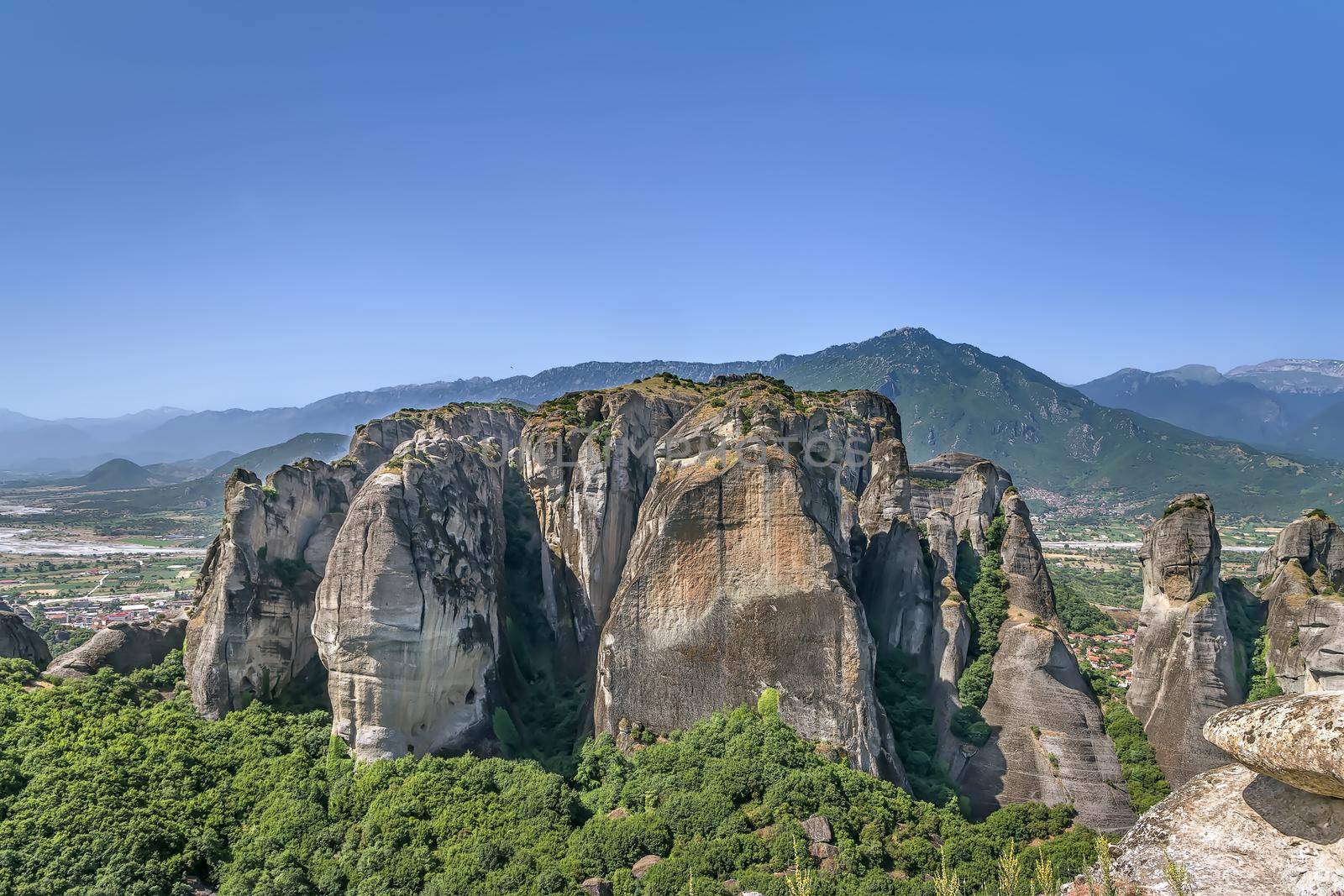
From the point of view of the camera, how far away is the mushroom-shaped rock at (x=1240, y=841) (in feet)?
27.0

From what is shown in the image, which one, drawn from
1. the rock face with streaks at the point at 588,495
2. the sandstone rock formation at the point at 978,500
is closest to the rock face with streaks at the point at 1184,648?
the sandstone rock formation at the point at 978,500

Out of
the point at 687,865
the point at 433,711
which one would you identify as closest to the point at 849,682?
the point at 687,865

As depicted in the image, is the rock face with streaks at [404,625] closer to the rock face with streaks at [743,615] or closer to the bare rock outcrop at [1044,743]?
the rock face with streaks at [743,615]

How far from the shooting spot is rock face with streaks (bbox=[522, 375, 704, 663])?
35344 mm

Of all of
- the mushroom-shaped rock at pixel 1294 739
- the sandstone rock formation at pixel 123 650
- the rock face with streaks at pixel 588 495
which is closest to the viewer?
the mushroom-shaped rock at pixel 1294 739

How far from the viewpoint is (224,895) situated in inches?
812

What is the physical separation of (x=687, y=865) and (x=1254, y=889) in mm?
15524

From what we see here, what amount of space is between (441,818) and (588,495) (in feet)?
51.6

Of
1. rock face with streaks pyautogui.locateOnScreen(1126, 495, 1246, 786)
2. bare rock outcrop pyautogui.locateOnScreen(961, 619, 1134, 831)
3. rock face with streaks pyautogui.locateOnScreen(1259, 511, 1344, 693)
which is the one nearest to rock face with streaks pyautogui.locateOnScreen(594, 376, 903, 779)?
bare rock outcrop pyautogui.locateOnScreen(961, 619, 1134, 831)

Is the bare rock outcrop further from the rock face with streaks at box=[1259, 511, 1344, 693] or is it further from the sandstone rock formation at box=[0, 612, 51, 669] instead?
the sandstone rock formation at box=[0, 612, 51, 669]

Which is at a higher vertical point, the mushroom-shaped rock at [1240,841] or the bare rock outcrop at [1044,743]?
the mushroom-shaped rock at [1240,841]

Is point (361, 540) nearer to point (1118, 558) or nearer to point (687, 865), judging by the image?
point (687, 865)

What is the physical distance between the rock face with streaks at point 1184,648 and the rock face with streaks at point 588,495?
75.8 ft

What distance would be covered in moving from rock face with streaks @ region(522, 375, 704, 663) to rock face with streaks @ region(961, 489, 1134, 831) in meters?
17.6
